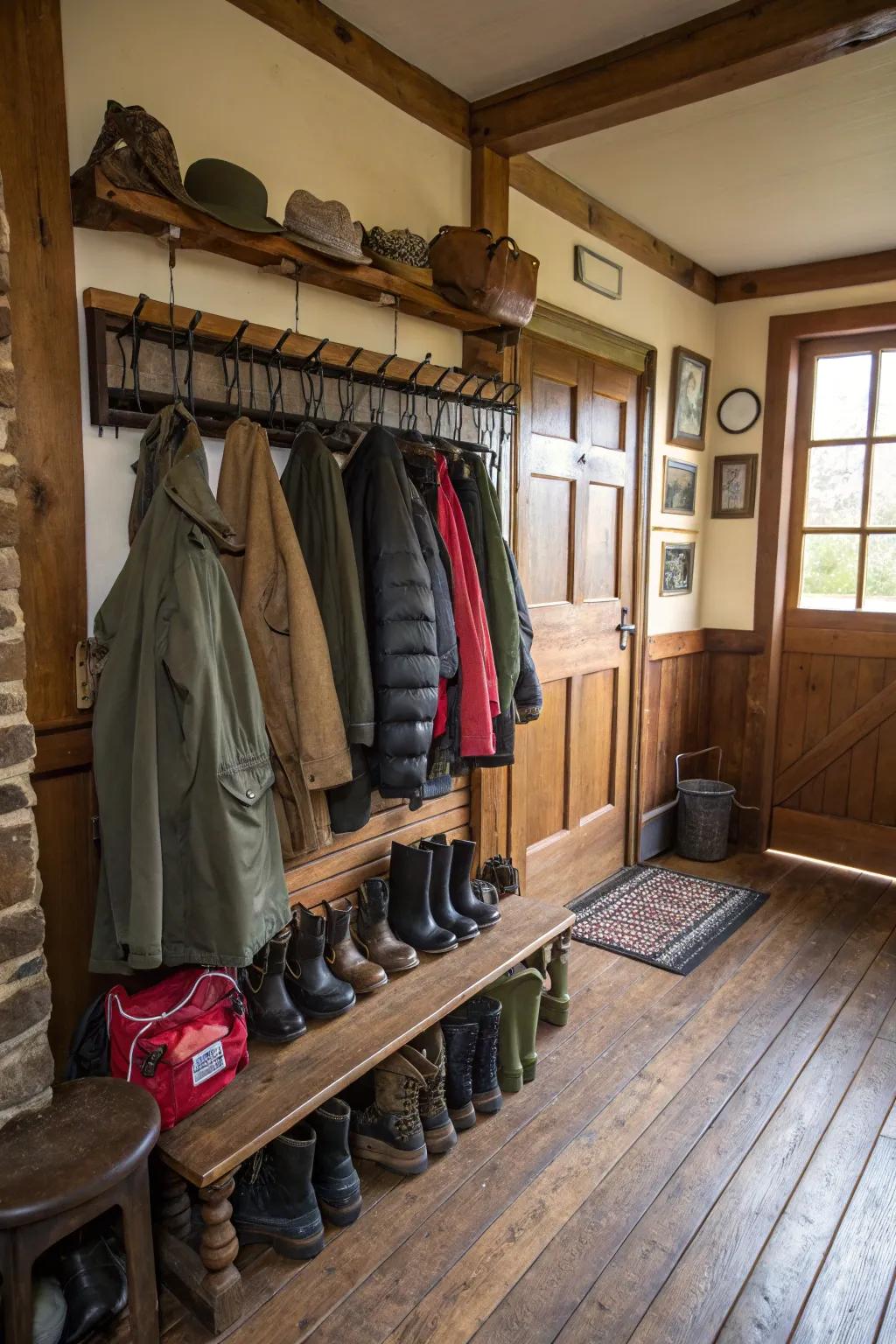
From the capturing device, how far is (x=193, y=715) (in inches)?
60.8

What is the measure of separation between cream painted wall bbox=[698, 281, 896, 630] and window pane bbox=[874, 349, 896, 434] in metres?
0.33

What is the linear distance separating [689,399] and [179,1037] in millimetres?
3380

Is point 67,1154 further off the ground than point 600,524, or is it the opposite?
point 600,524

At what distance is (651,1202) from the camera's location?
1.89 meters

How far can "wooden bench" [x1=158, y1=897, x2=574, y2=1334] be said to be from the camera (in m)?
1.53

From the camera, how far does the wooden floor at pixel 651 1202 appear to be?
5.26 feet

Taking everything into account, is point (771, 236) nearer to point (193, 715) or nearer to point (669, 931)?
point (669, 931)

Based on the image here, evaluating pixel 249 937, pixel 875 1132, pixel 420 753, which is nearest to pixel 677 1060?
pixel 875 1132

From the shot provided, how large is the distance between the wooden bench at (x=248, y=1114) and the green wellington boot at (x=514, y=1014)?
199 millimetres

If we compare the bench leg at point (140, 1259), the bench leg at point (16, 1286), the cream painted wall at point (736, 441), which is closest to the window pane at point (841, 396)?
the cream painted wall at point (736, 441)

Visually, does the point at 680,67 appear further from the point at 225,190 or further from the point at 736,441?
the point at 736,441

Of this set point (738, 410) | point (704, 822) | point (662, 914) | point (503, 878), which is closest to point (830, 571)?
point (738, 410)

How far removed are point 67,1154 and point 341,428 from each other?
4.99 ft

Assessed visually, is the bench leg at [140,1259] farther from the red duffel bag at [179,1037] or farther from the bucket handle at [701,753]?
the bucket handle at [701,753]
